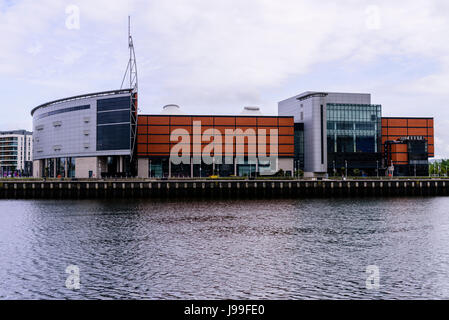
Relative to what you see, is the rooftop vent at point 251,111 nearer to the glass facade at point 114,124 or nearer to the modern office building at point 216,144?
the modern office building at point 216,144

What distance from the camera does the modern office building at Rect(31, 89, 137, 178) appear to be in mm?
137875

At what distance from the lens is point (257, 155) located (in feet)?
486

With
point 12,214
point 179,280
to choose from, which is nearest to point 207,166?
point 12,214

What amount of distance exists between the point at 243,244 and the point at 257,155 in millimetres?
108729

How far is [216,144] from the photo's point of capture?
14675cm

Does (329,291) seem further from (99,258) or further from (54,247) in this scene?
(54,247)

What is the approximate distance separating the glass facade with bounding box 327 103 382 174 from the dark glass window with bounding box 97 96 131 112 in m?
69.7

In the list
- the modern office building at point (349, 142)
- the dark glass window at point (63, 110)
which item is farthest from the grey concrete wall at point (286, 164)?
the dark glass window at point (63, 110)

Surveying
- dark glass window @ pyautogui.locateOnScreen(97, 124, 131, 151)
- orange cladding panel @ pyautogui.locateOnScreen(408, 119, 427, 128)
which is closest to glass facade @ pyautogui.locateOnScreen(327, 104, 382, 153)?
orange cladding panel @ pyautogui.locateOnScreen(408, 119, 427, 128)

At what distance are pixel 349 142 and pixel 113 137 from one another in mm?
80962

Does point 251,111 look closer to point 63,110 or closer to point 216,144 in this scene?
point 216,144

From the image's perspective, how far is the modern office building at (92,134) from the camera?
138 meters

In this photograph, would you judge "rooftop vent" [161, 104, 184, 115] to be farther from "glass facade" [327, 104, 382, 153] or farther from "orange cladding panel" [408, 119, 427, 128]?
"orange cladding panel" [408, 119, 427, 128]

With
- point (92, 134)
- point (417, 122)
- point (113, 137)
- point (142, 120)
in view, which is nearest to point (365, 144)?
point (417, 122)
